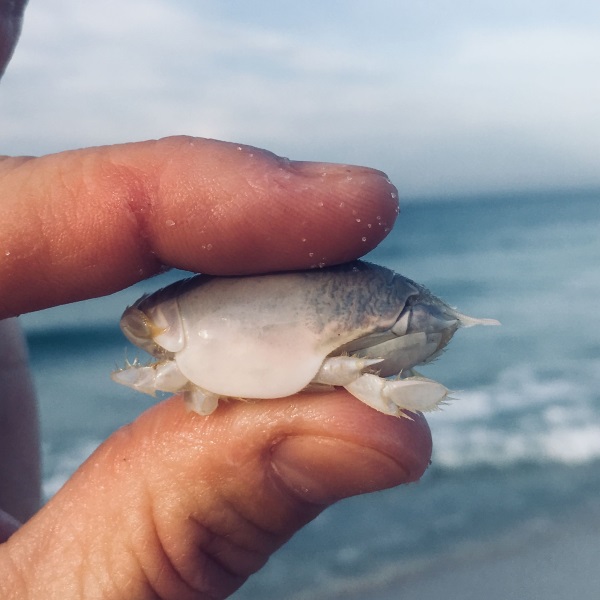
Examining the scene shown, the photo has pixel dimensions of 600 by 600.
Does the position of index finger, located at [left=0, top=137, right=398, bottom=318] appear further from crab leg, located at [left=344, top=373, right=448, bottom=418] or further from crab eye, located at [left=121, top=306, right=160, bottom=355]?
crab leg, located at [left=344, top=373, right=448, bottom=418]

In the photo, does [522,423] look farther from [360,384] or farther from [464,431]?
[360,384]

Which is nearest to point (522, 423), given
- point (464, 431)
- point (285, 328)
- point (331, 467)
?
point (464, 431)

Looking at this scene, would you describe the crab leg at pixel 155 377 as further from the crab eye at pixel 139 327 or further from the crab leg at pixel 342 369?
the crab leg at pixel 342 369

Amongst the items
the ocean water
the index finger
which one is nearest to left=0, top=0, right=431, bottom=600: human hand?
the index finger

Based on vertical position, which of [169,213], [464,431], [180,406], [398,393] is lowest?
[464,431]

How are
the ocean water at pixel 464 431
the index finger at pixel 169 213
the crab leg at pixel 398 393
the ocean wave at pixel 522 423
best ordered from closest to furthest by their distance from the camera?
the crab leg at pixel 398 393 → the index finger at pixel 169 213 → the ocean water at pixel 464 431 → the ocean wave at pixel 522 423

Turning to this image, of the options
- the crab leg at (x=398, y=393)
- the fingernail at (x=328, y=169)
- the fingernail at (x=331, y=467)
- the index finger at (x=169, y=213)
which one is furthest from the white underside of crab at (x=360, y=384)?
the fingernail at (x=328, y=169)
